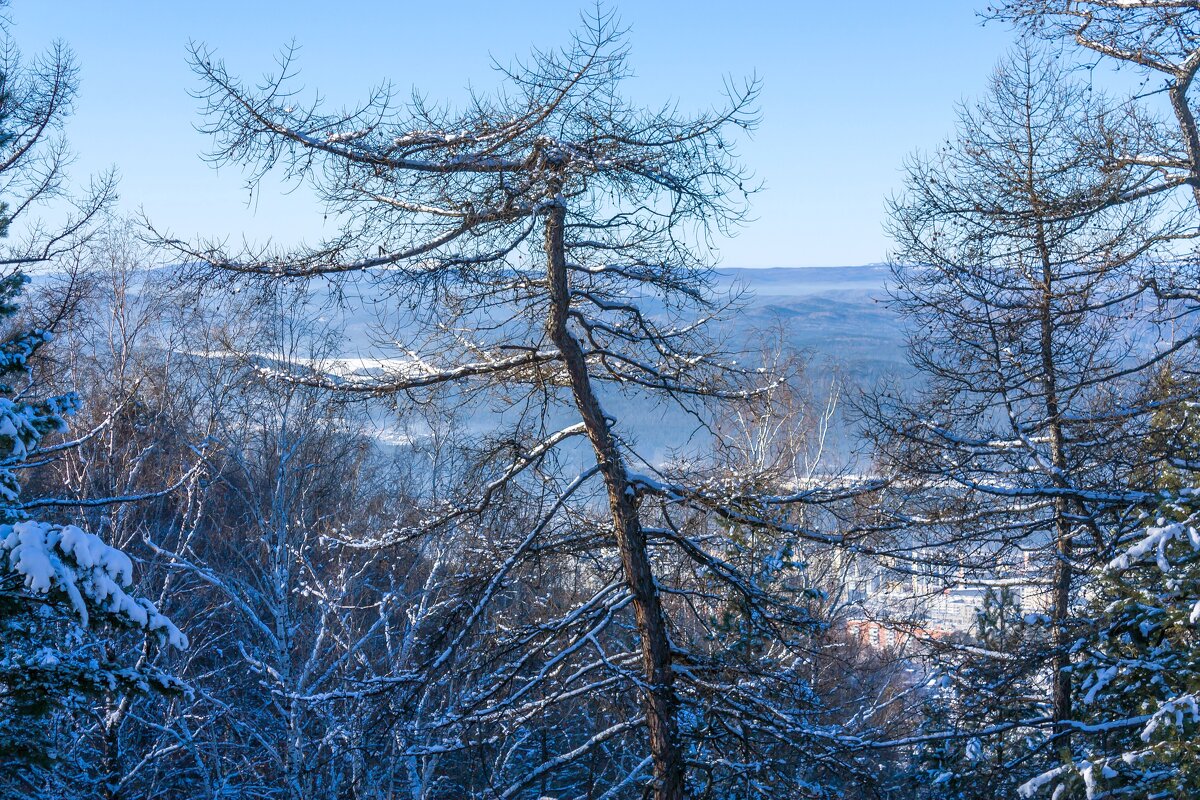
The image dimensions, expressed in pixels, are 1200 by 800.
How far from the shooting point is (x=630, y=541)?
7.28 metres

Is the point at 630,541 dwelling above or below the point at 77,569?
below

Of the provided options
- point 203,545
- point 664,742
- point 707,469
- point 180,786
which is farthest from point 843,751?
point 203,545

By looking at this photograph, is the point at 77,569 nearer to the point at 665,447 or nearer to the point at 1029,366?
the point at 665,447


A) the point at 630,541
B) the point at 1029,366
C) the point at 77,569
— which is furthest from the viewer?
the point at 1029,366

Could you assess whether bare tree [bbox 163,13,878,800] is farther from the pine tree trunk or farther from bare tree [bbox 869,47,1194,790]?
bare tree [bbox 869,47,1194,790]

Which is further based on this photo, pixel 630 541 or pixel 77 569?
pixel 630 541

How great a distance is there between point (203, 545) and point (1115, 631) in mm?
20864

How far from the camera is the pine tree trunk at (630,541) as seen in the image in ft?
23.1

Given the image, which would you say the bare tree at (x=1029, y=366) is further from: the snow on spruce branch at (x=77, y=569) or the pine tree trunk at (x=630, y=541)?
the snow on spruce branch at (x=77, y=569)

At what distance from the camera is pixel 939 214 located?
11.9 m

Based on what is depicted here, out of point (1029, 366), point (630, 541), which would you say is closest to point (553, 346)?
point (630, 541)

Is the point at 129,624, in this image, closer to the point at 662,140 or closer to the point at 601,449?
the point at 601,449

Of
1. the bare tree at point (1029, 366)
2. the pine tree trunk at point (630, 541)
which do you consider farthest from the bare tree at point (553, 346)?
the bare tree at point (1029, 366)

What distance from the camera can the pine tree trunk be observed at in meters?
7.05
